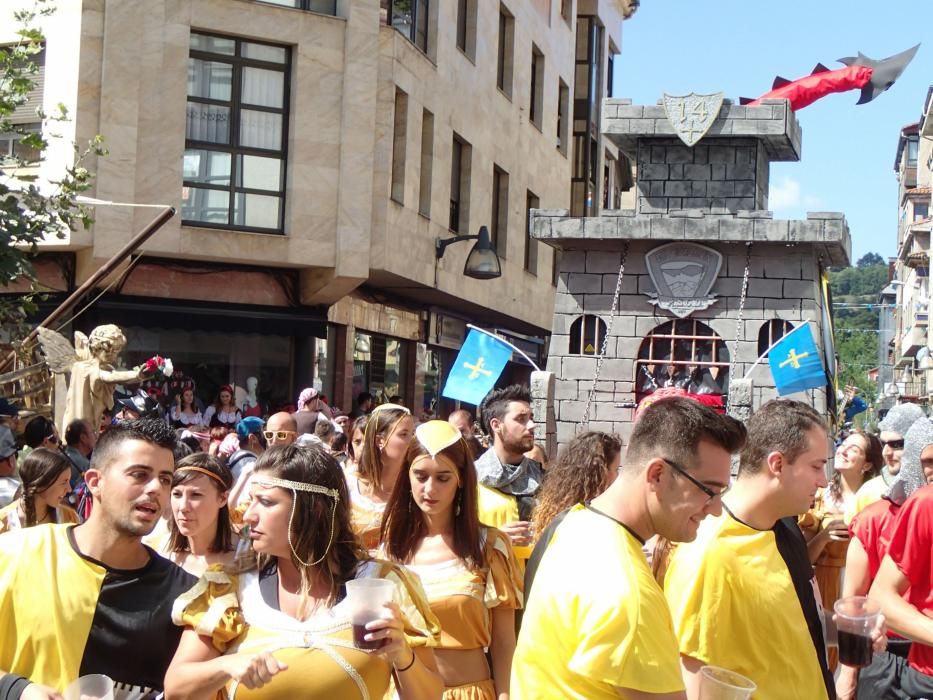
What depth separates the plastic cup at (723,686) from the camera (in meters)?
3.22

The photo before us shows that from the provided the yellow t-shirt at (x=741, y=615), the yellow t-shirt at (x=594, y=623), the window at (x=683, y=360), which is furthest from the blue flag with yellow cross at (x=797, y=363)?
the yellow t-shirt at (x=594, y=623)

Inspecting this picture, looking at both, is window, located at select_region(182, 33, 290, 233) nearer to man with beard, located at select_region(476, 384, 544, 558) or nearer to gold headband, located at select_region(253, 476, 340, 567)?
man with beard, located at select_region(476, 384, 544, 558)

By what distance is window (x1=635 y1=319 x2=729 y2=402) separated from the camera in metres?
17.8

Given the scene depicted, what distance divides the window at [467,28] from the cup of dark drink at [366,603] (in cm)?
2409

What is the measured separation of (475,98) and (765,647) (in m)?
23.9

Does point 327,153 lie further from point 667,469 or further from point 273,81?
point 667,469

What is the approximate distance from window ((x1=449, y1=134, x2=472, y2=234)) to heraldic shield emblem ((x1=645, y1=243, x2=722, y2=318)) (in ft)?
30.4

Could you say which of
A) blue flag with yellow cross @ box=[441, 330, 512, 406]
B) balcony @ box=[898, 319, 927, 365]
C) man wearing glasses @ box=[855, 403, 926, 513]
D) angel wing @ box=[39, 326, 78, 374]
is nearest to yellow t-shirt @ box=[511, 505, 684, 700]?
man wearing glasses @ box=[855, 403, 926, 513]

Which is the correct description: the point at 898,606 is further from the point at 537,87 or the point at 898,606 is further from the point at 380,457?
the point at 537,87

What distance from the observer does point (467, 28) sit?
27.0m

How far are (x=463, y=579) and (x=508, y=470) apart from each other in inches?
77.0

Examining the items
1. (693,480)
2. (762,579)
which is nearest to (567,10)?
(762,579)

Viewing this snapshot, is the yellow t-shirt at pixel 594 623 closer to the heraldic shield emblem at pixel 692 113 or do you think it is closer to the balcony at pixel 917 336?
the heraldic shield emblem at pixel 692 113

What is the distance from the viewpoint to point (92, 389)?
1395cm
